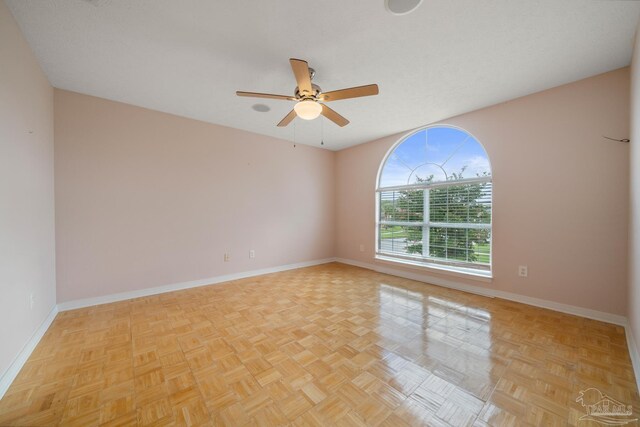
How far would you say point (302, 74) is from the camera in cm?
188

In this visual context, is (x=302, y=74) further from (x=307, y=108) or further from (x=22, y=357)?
(x=22, y=357)

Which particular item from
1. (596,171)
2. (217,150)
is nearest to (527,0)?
(596,171)

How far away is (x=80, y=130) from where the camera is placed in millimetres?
2812

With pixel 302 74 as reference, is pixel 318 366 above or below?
below

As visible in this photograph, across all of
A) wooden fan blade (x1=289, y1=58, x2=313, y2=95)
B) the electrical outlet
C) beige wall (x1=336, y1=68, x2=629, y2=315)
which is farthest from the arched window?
wooden fan blade (x1=289, y1=58, x2=313, y2=95)

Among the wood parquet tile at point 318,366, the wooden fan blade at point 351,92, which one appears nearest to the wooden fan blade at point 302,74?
the wooden fan blade at point 351,92

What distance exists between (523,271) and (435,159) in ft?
6.39

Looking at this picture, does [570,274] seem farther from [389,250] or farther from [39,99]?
[39,99]

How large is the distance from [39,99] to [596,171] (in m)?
5.58

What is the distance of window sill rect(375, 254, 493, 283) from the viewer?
3.24 metres

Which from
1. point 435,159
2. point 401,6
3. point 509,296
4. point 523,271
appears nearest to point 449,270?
point 509,296

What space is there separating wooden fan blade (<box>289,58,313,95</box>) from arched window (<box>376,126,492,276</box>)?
8.62ft

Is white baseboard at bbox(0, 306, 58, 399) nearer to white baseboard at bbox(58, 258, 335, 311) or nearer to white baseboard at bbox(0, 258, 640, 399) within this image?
white baseboard at bbox(0, 258, 640, 399)

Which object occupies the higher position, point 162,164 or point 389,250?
point 162,164
